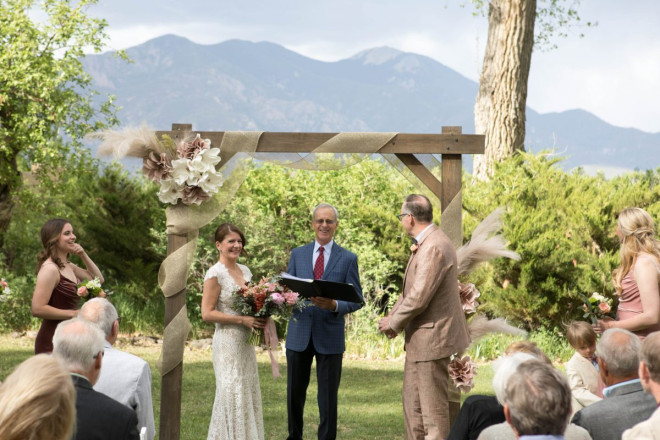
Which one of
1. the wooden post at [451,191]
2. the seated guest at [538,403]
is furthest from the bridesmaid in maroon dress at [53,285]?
the seated guest at [538,403]

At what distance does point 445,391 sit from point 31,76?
10251 millimetres

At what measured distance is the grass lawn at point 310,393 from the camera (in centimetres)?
759

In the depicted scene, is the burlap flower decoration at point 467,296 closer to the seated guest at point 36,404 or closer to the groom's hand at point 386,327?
the groom's hand at point 386,327

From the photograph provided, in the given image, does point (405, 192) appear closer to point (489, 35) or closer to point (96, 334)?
point (489, 35)

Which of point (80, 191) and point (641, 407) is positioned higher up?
point (80, 191)

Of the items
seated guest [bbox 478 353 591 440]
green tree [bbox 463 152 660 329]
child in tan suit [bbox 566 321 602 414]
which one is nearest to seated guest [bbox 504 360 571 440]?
seated guest [bbox 478 353 591 440]

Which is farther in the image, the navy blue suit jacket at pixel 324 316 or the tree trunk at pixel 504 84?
the tree trunk at pixel 504 84

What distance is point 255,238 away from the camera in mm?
12297

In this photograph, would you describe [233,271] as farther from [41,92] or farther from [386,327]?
[41,92]

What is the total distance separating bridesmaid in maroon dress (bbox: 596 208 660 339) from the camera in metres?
5.47

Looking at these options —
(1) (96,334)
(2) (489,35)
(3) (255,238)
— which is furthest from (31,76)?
(1) (96,334)

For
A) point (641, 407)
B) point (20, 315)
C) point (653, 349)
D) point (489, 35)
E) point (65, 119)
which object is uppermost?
point (489, 35)

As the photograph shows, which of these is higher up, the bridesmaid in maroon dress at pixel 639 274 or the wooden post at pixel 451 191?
the wooden post at pixel 451 191

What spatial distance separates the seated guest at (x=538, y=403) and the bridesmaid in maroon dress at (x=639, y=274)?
2855 millimetres
